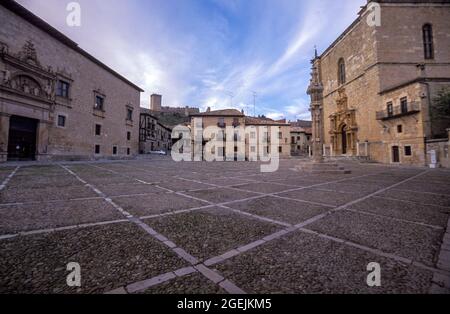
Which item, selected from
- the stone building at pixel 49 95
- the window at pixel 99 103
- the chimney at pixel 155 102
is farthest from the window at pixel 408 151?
the chimney at pixel 155 102

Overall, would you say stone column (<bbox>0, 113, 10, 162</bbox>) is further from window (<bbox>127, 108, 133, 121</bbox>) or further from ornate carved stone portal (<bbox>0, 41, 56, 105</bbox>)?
window (<bbox>127, 108, 133, 121</bbox>)

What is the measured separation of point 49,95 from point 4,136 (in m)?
4.94

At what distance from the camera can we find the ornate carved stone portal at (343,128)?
26.3m

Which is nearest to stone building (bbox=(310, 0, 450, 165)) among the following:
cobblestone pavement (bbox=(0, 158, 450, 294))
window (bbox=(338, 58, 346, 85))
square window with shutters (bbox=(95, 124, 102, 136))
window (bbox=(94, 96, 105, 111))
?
window (bbox=(338, 58, 346, 85))

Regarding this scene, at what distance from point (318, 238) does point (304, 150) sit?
52.3 meters

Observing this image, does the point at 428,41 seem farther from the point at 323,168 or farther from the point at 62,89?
the point at 62,89

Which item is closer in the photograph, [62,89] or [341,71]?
[62,89]

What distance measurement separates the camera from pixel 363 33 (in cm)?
2441

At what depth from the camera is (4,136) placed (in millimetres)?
13766

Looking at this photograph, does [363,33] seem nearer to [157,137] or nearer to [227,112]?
[227,112]

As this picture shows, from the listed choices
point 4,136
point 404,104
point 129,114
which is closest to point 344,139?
point 404,104

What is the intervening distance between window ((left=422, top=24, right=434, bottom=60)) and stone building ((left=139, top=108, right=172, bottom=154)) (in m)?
45.0

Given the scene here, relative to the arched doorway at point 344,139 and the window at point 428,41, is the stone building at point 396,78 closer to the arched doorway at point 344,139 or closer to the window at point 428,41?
the window at point 428,41

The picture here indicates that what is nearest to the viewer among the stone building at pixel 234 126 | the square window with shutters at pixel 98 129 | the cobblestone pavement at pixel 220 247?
the cobblestone pavement at pixel 220 247
